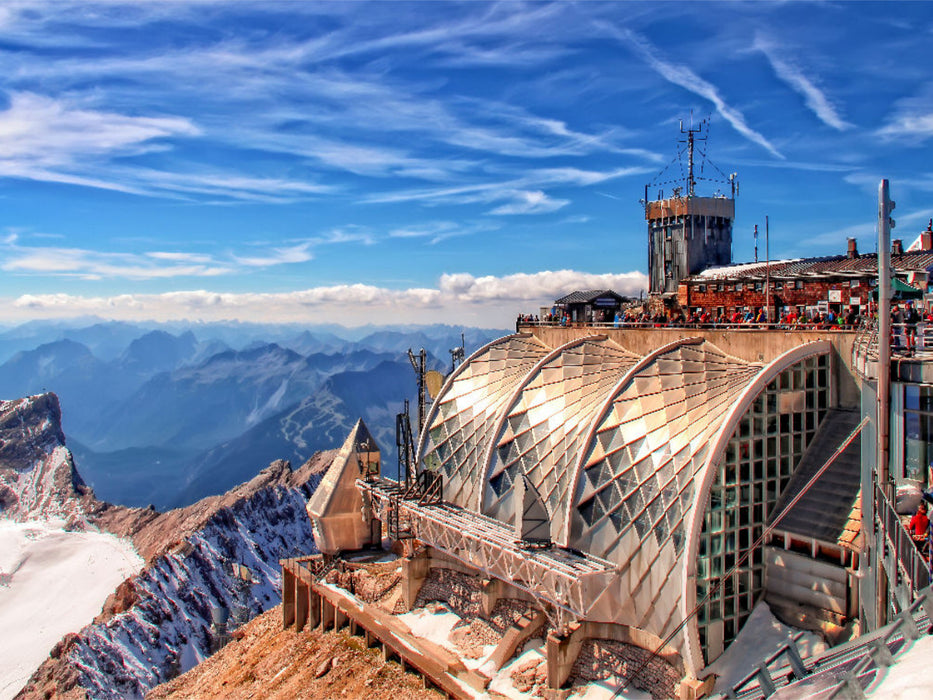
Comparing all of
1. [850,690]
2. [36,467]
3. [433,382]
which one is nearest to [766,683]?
[850,690]

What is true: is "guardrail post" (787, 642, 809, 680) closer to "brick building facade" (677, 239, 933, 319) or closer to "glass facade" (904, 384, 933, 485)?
"glass facade" (904, 384, 933, 485)

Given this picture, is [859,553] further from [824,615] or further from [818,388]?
[818,388]

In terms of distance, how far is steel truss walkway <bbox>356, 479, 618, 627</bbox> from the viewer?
29625mm

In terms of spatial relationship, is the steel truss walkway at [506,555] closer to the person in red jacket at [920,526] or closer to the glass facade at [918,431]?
the glass facade at [918,431]

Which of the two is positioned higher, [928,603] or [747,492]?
[928,603]

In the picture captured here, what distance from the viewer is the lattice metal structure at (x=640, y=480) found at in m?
27.4

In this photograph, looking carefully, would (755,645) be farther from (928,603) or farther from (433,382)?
(433,382)

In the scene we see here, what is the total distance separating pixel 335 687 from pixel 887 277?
34612mm

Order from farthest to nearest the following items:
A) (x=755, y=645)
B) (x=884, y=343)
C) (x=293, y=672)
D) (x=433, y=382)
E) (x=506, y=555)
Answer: (x=433, y=382), (x=293, y=672), (x=506, y=555), (x=755, y=645), (x=884, y=343)

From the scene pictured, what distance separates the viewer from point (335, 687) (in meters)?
38.8

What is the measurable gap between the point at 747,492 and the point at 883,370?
384 inches

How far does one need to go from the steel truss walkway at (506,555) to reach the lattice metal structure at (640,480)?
0.30 feet

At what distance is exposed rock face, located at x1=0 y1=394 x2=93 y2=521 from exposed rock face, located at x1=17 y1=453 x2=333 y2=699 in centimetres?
1177

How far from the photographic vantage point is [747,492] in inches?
1104
